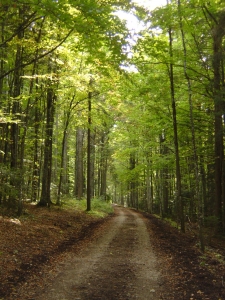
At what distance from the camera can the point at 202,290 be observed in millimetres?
5469

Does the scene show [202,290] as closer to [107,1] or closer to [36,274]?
[36,274]

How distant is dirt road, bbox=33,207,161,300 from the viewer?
5343 millimetres

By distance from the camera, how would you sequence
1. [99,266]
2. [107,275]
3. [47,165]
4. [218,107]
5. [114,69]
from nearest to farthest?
[107,275], [99,266], [114,69], [218,107], [47,165]

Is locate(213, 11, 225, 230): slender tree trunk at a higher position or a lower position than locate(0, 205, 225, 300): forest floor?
higher

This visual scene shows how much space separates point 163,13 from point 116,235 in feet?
31.4

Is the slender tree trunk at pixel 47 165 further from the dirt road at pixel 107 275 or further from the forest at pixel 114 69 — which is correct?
the dirt road at pixel 107 275

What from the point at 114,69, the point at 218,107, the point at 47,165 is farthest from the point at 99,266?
the point at 47,165

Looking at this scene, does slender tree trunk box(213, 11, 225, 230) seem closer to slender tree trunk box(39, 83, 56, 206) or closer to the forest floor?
the forest floor

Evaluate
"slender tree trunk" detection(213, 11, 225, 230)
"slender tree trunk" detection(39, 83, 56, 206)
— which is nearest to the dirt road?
"slender tree trunk" detection(213, 11, 225, 230)

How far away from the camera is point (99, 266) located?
725 centimetres

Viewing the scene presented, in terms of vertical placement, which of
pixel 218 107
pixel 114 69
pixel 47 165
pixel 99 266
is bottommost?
pixel 99 266

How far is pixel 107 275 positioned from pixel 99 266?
30.4 inches

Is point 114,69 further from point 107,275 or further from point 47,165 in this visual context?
point 47,165

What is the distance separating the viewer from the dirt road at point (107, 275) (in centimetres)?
534
